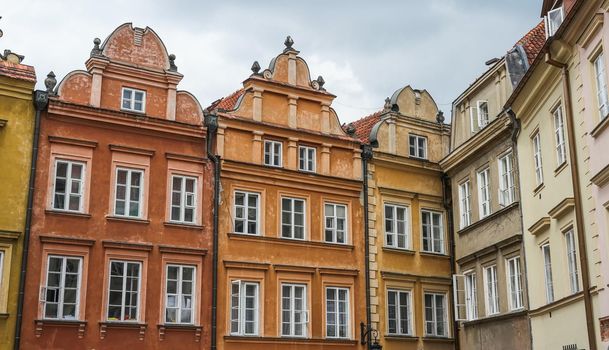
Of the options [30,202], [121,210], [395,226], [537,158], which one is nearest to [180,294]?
[121,210]

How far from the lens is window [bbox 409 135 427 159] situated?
2712 cm

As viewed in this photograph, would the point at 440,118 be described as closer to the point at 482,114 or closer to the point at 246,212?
the point at 482,114

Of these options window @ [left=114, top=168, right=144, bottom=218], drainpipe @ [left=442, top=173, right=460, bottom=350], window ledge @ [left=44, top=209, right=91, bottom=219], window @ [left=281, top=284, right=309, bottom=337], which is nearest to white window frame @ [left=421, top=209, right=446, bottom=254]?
drainpipe @ [left=442, top=173, right=460, bottom=350]

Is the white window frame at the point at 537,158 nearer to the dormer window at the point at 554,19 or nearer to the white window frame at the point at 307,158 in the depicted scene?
the dormer window at the point at 554,19

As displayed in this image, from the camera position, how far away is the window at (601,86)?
14.9 metres

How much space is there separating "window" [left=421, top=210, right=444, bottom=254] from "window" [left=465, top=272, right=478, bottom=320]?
1.87 metres

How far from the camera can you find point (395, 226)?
25.9 meters

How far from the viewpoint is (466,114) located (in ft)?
84.2

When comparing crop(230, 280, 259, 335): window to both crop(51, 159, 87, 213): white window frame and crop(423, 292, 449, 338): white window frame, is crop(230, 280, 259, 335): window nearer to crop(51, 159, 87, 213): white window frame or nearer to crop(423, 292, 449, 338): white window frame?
crop(51, 159, 87, 213): white window frame

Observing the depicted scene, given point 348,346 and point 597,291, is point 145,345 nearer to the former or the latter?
point 348,346

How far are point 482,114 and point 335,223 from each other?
A: 18.4ft

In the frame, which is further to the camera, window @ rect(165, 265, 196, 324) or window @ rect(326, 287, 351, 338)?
window @ rect(326, 287, 351, 338)

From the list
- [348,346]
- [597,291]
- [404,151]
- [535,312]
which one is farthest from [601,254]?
[404,151]

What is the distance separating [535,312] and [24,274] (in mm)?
12553
